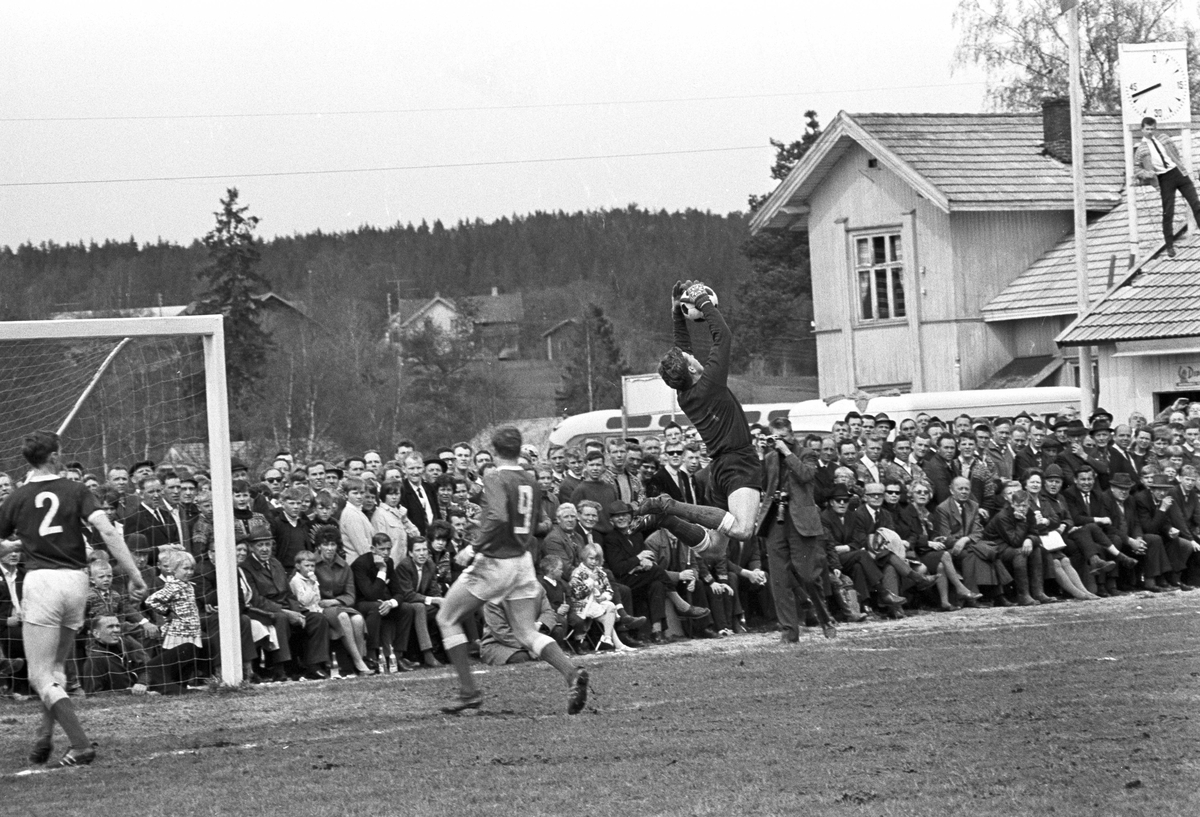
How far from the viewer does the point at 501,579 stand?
10.3 m

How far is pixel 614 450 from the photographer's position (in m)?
17.4

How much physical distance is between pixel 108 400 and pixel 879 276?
23.3 metres

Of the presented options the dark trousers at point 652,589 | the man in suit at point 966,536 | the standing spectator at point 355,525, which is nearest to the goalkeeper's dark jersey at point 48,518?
the standing spectator at point 355,525

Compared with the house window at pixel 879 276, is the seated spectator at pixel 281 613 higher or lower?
lower

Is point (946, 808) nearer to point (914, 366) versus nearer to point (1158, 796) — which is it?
point (1158, 796)

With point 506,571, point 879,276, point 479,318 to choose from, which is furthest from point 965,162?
point 479,318

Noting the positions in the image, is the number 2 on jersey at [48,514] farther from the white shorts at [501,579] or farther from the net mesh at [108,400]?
the net mesh at [108,400]

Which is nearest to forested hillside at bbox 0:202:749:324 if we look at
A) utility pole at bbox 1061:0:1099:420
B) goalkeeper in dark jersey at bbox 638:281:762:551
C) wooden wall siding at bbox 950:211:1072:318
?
wooden wall siding at bbox 950:211:1072:318

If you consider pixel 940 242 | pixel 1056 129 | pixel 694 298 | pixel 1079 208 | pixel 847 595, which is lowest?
pixel 847 595

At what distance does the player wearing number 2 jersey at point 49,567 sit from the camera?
905 centimetres

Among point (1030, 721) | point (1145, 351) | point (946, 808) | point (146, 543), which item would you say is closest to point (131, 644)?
point (146, 543)

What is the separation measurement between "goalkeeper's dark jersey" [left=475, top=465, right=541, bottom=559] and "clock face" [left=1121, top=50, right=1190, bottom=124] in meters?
20.5

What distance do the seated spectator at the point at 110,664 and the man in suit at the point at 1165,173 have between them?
1975 centimetres

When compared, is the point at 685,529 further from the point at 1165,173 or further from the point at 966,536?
the point at 1165,173
